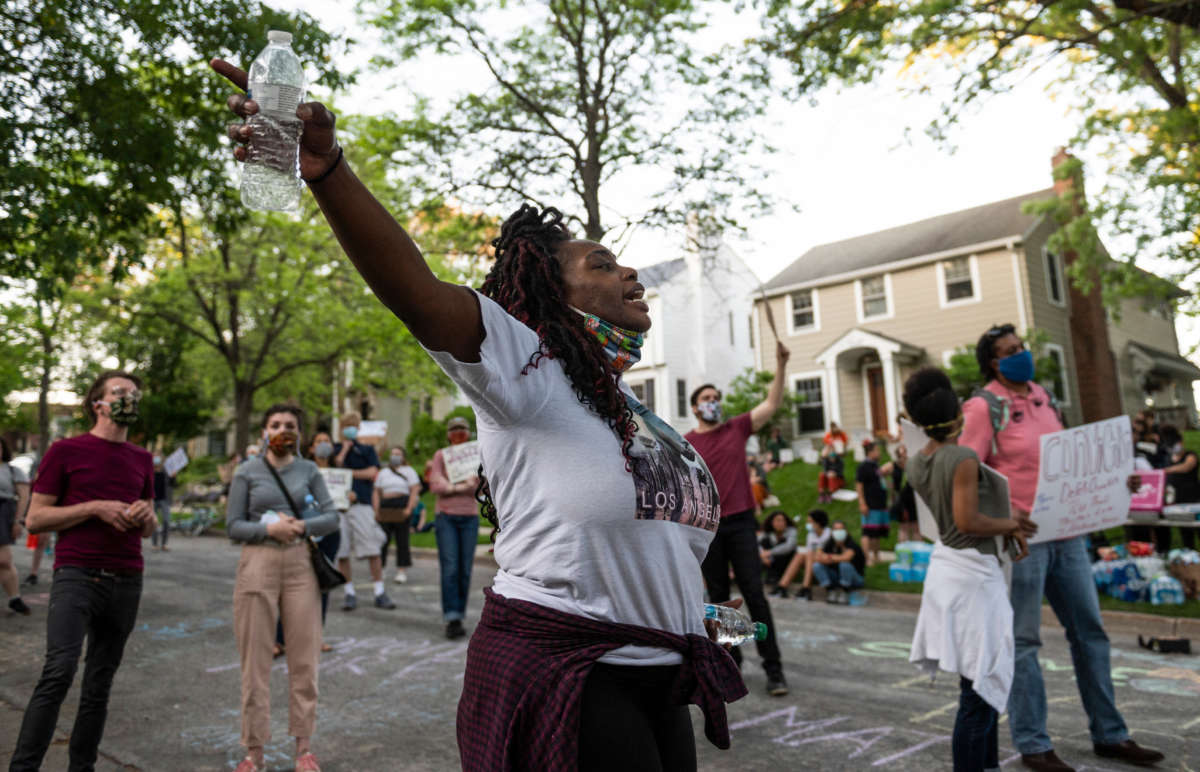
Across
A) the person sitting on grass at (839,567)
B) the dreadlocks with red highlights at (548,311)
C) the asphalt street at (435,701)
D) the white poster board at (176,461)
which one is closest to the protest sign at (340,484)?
the asphalt street at (435,701)

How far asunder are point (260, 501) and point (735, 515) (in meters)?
3.35

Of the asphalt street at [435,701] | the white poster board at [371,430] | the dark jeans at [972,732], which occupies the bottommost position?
the asphalt street at [435,701]

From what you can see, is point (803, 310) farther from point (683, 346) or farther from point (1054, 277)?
point (1054, 277)

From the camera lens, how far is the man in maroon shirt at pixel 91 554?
3934 mm

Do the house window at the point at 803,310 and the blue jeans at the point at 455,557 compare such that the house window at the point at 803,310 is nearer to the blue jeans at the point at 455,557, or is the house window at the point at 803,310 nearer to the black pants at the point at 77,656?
the blue jeans at the point at 455,557

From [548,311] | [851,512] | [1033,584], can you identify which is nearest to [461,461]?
[1033,584]

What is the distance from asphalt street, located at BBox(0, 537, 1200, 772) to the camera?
4492 mm

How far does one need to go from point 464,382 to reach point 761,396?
1005 inches

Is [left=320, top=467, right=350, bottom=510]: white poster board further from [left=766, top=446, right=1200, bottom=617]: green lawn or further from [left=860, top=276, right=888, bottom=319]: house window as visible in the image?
[left=860, top=276, right=888, bottom=319]: house window

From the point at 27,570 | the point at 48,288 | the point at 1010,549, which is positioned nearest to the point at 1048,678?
the point at 1010,549

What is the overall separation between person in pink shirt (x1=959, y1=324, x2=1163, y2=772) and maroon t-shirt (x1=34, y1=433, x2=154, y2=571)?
4.50 metres

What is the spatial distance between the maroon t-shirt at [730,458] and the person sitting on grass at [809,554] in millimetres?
4867

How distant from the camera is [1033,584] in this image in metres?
4.22

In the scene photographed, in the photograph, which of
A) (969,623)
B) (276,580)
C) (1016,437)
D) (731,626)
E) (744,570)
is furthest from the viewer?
(744,570)
